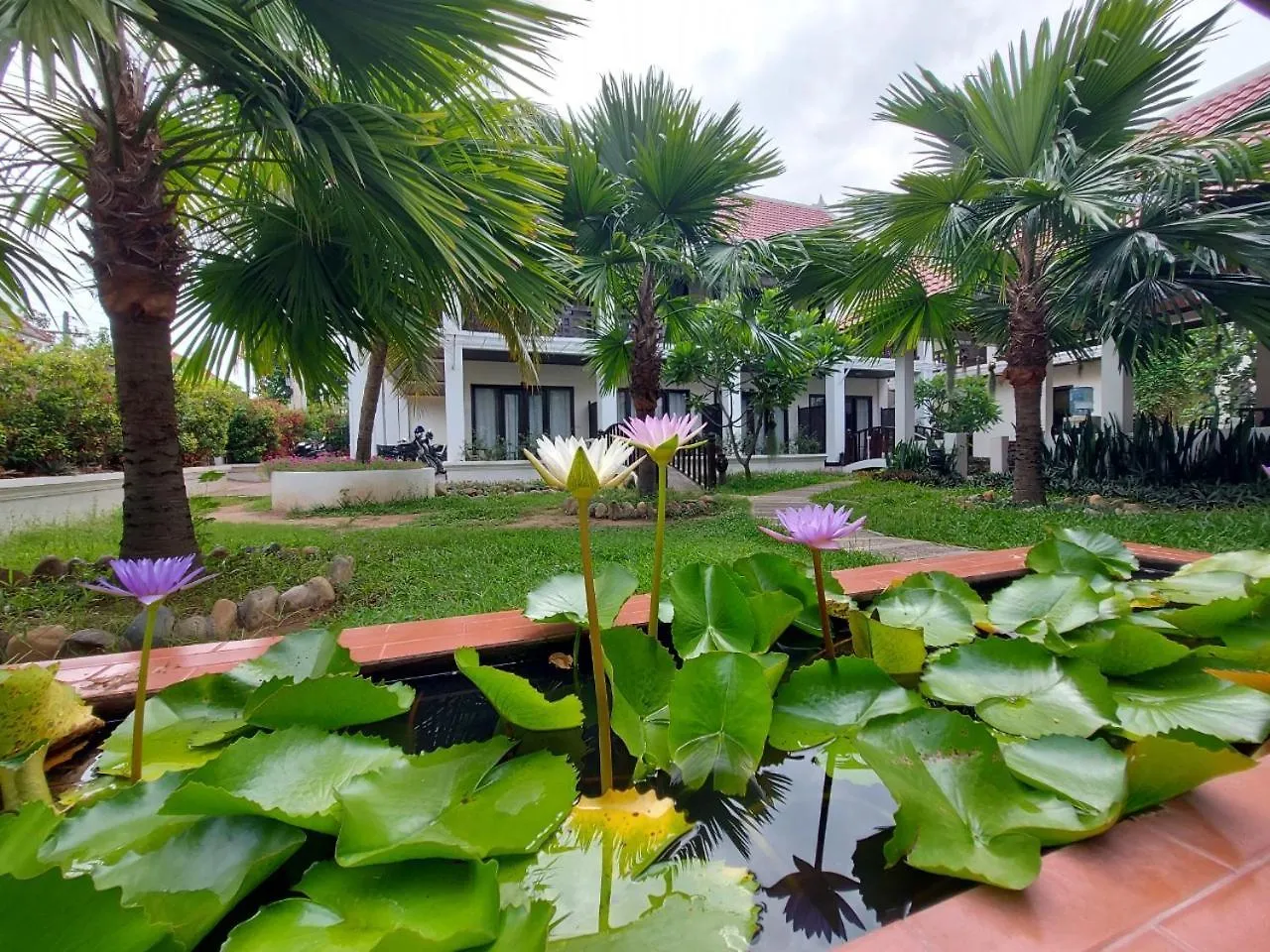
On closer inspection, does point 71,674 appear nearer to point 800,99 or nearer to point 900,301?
point 900,301

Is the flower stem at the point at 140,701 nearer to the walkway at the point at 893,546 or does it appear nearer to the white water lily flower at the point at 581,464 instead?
the white water lily flower at the point at 581,464

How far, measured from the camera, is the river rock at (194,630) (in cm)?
222

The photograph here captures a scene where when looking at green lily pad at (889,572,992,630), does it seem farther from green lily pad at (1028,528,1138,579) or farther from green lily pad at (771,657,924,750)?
green lily pad at (771,657,924,750)

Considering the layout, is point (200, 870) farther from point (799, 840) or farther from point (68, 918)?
point (799, 840)

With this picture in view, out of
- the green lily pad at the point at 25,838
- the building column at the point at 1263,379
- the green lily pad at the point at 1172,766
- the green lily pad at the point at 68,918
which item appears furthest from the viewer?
the building column at the point at 1263,379

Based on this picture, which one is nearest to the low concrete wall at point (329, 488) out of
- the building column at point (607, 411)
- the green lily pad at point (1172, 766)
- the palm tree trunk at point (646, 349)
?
the palm tree trunk at point (646, 349)

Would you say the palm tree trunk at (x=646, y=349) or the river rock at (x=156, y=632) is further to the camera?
the palm tree trunk at (x=646, y=349)

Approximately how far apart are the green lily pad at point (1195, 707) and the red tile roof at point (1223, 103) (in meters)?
6.78

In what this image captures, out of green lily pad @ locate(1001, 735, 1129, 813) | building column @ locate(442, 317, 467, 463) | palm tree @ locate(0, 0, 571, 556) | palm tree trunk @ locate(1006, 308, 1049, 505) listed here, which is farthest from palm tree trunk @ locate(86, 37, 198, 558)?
building column @ locate(442, 317, 467, 463)

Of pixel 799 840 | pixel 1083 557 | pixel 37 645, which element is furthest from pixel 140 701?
pixel 1083 557

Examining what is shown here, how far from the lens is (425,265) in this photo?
269 cm

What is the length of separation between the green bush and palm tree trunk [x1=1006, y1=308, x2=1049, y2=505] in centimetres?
861

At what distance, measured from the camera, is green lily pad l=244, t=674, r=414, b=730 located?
888 mm

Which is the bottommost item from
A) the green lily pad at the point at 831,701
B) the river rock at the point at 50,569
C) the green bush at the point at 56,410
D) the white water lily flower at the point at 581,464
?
the river rock at the point at 50,569
